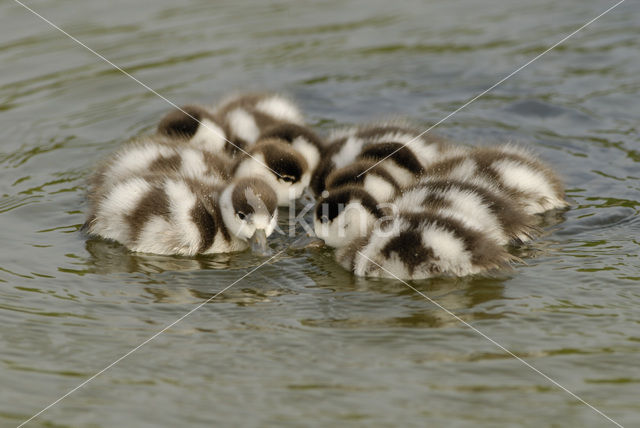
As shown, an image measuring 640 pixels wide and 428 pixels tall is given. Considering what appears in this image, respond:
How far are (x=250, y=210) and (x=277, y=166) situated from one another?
72 centimetres

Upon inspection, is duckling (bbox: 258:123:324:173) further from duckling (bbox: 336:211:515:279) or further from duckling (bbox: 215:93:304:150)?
duckling (bbox: 336:211:515:279)

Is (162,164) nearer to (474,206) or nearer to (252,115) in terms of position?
(252,115)

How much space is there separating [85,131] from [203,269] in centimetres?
231

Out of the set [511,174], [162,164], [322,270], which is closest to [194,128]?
[162,164]

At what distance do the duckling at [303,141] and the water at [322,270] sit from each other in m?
0.76

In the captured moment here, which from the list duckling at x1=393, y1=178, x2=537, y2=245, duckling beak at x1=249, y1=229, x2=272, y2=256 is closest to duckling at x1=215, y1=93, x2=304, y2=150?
duckling beak at x1=249, y1=229, x2=272, y2=256

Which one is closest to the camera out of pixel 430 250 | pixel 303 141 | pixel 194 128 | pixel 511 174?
pixel 430 250

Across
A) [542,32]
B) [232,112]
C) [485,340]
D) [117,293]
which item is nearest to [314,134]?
[232,112]

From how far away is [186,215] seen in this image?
14.6 ft

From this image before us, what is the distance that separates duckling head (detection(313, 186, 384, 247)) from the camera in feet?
14.4

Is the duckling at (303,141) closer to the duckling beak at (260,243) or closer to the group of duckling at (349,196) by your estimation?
the group of duckling at (349,196)

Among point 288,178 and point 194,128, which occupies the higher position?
point 194,128

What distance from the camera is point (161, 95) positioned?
690cm

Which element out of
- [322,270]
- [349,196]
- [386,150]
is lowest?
[322,270]
